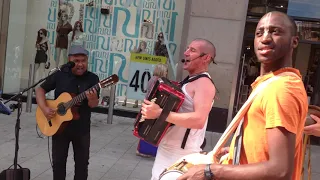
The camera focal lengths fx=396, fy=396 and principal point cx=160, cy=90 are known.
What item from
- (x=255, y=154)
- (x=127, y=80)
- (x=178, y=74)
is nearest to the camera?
(x=255, y=154)

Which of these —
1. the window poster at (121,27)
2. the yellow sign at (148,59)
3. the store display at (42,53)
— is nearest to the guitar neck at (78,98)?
the yellow sign at (148,59)

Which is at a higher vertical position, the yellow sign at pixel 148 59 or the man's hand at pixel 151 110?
the man's hand at pixel 151 110

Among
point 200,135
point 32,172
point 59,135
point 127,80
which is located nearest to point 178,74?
point 127,80

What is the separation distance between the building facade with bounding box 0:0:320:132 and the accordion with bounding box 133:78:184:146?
19.4ft

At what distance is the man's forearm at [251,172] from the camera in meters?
1.39

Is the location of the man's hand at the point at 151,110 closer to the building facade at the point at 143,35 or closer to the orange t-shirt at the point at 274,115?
the orange t-shirt at the point at 274,115

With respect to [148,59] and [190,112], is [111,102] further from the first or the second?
[190,112]

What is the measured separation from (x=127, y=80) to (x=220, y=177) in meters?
8.46

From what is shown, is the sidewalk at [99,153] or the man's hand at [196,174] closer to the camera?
the man's hand at [196,174]

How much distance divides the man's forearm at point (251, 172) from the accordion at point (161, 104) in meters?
1.13

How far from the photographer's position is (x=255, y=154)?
1.51 meters

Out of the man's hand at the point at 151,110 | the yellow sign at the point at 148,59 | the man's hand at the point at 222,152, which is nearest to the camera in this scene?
the man's hand at the point at 222,152

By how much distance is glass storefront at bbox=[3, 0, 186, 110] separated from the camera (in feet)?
31.9

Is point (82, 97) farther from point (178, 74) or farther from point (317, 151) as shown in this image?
point (317, 151)
